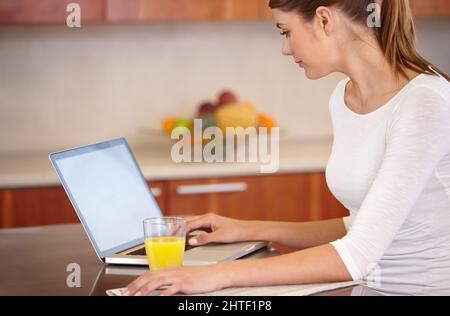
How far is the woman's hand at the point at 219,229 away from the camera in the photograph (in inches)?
74.3

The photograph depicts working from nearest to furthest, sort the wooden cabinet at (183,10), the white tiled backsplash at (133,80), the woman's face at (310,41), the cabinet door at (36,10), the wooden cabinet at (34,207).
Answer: the woman's face at (310,41)
the wooden cabinet at (34,207)
the cabinet door at (36,10)
the wooden cabinet at (183,10)
the white tiled backsplash at (133,80)

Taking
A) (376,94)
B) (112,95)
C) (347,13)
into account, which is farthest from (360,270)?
(112,95)

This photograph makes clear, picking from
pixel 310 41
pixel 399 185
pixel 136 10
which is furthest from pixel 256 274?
pixel 136 10

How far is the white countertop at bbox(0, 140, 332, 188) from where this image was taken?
124 inches

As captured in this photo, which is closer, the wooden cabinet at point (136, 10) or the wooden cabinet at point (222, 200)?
the wooden cabinet at point (222, 200)

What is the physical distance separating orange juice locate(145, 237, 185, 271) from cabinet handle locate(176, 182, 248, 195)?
5.53 feet

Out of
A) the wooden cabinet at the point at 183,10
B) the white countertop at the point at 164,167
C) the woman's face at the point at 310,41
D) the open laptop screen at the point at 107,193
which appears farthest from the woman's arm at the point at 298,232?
→ the wooden cabinet at the point at 183,10

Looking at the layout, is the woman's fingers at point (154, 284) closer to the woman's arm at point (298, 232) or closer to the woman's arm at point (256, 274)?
the woman's arm at point (256, 274)

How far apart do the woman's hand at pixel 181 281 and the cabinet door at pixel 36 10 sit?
2.01 meters

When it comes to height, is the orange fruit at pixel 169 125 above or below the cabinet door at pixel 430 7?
below

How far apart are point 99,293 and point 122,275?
14cm

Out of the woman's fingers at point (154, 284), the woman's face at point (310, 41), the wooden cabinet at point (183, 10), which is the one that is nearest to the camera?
the woman's fingers at point (154, 284)

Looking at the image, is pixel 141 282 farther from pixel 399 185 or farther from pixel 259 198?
pixel 259 198

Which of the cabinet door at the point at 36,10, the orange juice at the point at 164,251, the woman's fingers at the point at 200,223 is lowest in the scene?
the orange juice at the point at 164,251
